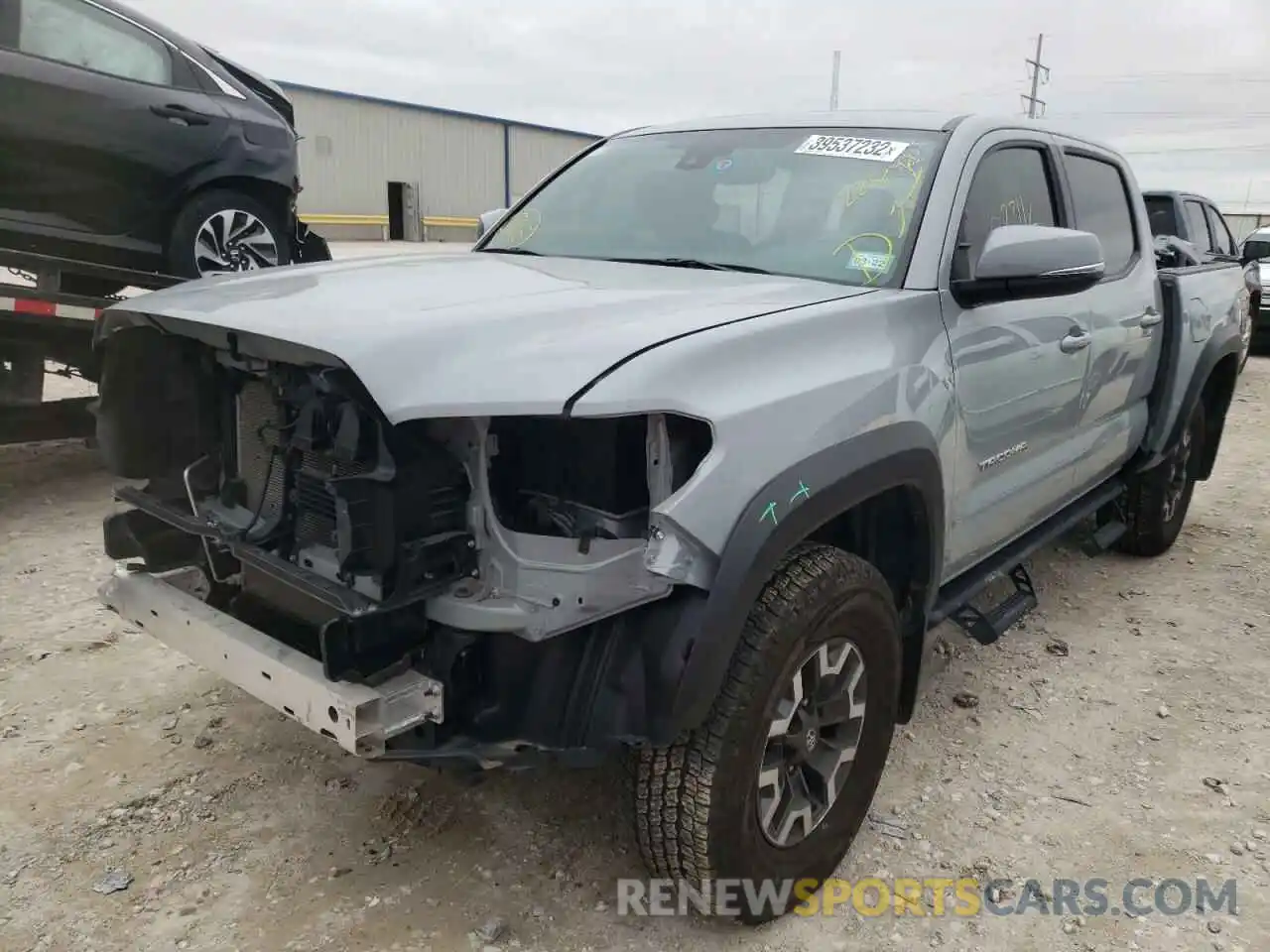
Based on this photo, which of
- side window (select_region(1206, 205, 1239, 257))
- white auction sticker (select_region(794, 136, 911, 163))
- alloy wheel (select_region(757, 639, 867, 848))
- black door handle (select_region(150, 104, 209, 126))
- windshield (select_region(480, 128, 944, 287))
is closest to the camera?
alloy wheel (select_region(757, 639, 867, 848))

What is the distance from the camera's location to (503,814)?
9.39ft

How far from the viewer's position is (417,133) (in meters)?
31.5

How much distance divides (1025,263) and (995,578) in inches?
45.7

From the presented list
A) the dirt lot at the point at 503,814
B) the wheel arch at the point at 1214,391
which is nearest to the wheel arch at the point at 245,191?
the dirt lot at the point at 503,814

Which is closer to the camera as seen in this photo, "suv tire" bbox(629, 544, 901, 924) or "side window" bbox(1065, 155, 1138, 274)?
"suv tire" bbox(629, 544, 901, 924)

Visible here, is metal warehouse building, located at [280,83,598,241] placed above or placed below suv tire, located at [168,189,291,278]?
above

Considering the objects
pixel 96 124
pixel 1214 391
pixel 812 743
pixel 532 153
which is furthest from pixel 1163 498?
pixel 532 153

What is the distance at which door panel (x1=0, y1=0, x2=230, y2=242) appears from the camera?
5.11 meters

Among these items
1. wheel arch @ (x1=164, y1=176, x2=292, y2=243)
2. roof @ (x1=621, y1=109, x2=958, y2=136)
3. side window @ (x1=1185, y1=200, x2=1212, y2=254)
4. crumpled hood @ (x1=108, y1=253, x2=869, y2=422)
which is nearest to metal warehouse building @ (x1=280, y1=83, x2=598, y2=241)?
side window @ (x1=1185, y1=200, x2=1212, y2=254)

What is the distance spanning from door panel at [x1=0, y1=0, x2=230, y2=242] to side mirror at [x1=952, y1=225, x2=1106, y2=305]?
15.1 feet

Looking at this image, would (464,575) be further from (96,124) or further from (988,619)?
(96,124)

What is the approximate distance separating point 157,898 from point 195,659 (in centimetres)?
60

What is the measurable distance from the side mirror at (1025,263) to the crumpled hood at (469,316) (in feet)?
1.26

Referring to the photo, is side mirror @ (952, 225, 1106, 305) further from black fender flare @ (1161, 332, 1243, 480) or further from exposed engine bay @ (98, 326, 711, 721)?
black fender flare @ (1161, 332, 1243, 480)
